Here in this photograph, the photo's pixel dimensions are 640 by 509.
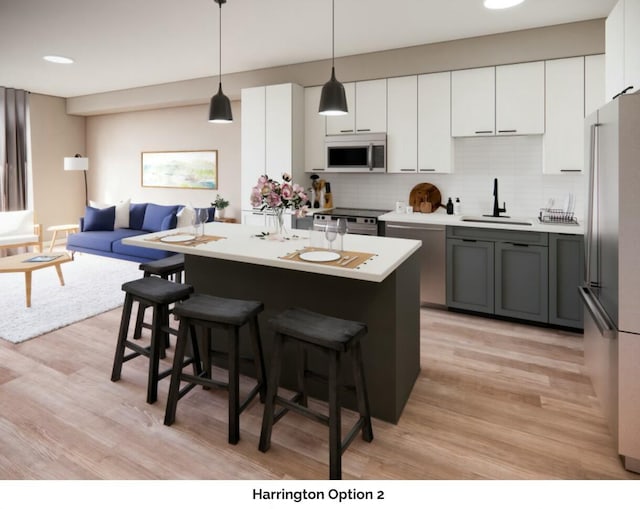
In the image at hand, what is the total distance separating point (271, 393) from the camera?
2020mm

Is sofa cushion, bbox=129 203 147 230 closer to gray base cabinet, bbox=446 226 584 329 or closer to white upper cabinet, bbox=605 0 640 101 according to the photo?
gray base cabinet, bbox=446 226 584 329

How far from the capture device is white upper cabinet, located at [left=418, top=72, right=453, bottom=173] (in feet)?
13.9

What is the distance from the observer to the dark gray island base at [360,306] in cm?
230

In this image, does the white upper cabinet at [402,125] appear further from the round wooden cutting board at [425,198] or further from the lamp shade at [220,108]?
the lamp shade at [220,108]

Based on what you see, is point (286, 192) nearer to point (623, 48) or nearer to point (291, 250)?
point (291, 250)

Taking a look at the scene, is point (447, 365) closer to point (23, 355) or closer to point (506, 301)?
point (506, 301)

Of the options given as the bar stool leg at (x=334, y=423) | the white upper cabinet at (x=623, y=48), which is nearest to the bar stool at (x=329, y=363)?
the bar stool leg at (x=334, y=423)

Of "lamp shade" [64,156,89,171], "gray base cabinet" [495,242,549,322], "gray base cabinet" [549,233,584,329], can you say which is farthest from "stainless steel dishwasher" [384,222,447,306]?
"lamp shade" [64,156,89,171]

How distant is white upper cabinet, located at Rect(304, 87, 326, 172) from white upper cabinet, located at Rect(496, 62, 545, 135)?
1.88 metres

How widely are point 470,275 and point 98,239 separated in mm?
5003

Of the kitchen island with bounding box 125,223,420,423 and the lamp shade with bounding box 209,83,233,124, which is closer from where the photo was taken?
the kitchen island with bounding box 125,223,420,423

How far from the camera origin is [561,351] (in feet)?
10.7

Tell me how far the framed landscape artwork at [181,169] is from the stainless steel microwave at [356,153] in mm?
2463
